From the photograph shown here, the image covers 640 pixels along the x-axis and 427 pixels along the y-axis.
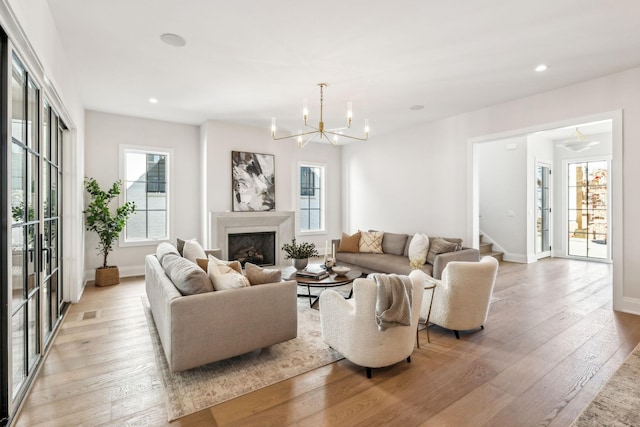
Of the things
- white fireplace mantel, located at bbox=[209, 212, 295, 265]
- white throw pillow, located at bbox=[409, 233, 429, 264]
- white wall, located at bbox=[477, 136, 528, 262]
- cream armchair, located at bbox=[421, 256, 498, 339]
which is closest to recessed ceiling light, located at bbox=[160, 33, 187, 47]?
white fireplace mantel, located at bbox=[209, 212, 295, 265]

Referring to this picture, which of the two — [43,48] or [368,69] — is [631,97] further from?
[43,48]

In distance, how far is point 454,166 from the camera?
5.67 meters

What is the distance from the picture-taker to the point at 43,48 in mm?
2477

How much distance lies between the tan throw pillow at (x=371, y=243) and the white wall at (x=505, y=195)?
326 cm

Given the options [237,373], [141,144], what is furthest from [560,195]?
[141,144]

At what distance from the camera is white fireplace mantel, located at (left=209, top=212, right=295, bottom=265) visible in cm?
589

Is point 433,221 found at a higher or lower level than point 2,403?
higher

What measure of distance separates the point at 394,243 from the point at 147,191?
463 centimetres

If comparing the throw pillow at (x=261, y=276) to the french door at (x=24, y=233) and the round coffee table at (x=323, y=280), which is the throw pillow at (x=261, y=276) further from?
the french door at (x=24, y=233)

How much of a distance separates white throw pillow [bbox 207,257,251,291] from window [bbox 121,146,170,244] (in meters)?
3.86

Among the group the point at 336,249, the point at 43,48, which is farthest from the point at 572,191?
the point at 43,48

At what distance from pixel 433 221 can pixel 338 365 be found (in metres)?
4.09

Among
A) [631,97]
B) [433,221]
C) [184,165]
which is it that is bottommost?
[433,221]

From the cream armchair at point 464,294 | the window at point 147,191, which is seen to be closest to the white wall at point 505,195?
the cream armchair at point 464,294
